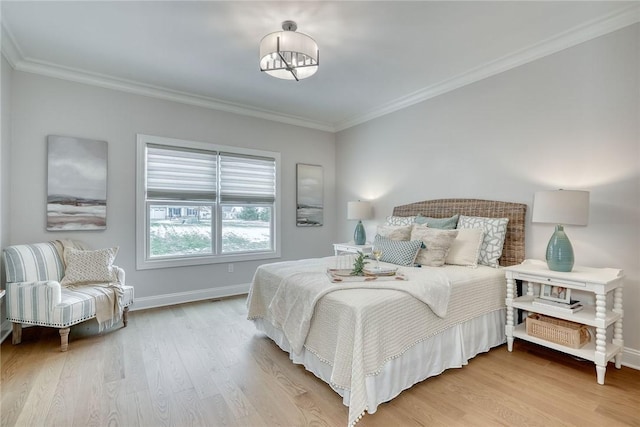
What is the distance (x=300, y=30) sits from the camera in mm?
2619

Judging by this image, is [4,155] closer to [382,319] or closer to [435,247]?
[382,319]

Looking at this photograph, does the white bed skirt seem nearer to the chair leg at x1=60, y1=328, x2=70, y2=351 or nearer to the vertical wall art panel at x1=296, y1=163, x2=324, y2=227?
the chair leg at x1=60, y1=328, x2=70, y2=351

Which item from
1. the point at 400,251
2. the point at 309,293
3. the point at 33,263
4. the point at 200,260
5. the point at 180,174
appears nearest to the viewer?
the point at 309,293

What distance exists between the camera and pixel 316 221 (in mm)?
5301

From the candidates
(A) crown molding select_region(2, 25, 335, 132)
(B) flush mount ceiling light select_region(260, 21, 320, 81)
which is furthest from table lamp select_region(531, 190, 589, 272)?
(A) crown molding select_region(2, 25, 335, 132)

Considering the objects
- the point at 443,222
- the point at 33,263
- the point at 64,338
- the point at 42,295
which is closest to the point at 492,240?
the point at 443,222

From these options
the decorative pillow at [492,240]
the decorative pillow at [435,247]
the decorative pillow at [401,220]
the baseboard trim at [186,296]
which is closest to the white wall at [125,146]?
the baseboard trim at [186,296]

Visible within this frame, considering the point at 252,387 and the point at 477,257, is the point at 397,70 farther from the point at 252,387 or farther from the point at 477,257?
the point at 252,387

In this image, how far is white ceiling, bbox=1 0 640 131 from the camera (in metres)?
2.35

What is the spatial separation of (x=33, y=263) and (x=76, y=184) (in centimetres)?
92

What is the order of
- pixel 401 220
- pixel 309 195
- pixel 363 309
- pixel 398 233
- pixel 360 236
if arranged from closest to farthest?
1. pixel 363 309
2. pixel 398 233
3. pixel 401 220
4. pixel 360 236
5. pixel 309 195

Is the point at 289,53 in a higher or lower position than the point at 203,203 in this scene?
higher

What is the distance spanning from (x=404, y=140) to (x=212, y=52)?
2585mm

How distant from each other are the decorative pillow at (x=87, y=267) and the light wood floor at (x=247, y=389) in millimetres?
546
